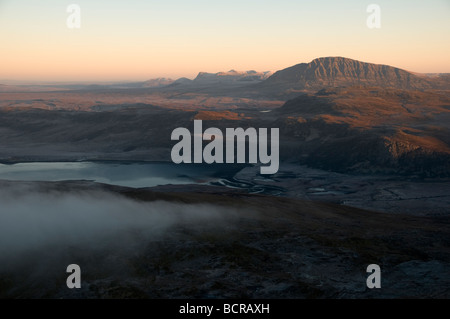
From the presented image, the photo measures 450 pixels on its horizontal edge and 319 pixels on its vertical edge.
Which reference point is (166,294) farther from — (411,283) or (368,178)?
(368,178)

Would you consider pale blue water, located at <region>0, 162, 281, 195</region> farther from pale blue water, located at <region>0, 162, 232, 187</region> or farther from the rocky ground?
the rocky ground


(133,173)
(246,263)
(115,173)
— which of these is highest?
(246,263)

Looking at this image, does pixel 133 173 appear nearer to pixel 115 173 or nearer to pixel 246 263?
pixel 115 173

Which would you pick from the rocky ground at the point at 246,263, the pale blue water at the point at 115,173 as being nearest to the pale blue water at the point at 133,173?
the pale blue water at the point at 115,173

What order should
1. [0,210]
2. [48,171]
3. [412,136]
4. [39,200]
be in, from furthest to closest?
[412,136] → [48,171] → [39,200] → [0,210]

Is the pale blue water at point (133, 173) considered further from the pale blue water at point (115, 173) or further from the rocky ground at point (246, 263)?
the rocky ground at point (246, 263)

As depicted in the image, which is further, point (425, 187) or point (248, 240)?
point (425, 187)

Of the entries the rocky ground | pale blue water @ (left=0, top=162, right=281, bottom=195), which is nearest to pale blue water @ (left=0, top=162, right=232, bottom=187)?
pale blue water @ (left=0, top=162, right=281, bottom=195)

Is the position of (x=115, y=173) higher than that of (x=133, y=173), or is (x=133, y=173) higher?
(x=115, y=173)

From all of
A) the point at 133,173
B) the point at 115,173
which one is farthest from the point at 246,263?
the point at 115,173

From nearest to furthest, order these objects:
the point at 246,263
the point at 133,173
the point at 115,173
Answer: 1. the point at 246,263
2. the point at 115,173
3. the point at 133,173
